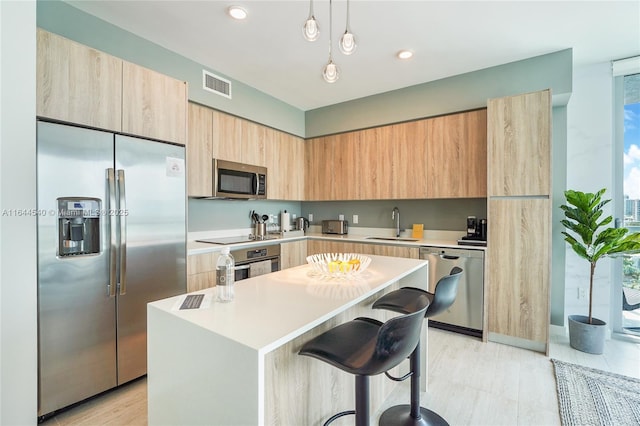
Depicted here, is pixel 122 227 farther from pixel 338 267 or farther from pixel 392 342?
pixel 392 342

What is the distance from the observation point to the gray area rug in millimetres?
1826

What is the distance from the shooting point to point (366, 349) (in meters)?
1.27

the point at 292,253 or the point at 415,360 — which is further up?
the point at 292,253

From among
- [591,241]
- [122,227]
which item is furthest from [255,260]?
[591,241]

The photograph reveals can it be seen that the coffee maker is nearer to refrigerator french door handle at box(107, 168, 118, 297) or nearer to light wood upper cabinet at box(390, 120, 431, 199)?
light wood upper cabinet at box(390, 120, 431, 199)

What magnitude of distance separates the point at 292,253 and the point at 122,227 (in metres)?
2.05

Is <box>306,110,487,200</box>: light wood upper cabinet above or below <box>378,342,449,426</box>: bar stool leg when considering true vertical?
above

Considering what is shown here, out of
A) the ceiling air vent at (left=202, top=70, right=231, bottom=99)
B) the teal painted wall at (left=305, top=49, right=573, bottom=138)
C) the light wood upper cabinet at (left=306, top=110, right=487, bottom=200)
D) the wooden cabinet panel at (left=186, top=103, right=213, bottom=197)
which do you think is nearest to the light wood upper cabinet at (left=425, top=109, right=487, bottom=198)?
the light wood upper cabinet at (left=306, top=110, right=487, bottom=200)

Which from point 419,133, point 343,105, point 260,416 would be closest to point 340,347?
point 260,416

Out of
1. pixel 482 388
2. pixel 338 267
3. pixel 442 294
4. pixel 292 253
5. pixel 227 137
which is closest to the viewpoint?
pixel 442 294

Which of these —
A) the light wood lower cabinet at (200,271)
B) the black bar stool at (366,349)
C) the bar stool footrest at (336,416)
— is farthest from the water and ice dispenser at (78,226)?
the bar stool footrest at (336,416)

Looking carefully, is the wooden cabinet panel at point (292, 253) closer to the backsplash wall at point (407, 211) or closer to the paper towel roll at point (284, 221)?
the paper towel roll at point (284, 221)

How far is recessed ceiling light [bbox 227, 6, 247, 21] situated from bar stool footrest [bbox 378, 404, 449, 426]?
301cm

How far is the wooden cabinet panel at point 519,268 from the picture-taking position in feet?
8.89
